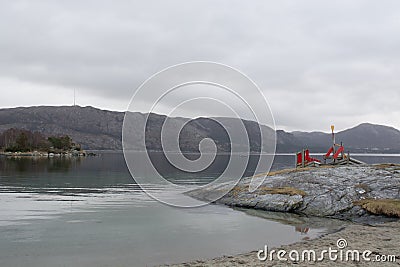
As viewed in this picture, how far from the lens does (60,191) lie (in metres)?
46.8

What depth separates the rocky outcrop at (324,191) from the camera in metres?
31.7

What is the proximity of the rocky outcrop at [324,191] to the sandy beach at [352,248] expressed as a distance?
5.49 metres

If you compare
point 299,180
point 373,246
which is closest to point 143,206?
point 299,180

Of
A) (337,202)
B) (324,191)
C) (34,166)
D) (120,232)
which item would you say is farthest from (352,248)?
(34,166)

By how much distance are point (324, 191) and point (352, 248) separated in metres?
15.0

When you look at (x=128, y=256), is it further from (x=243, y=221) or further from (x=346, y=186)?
(x=346, y=186)

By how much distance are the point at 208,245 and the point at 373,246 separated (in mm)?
8662

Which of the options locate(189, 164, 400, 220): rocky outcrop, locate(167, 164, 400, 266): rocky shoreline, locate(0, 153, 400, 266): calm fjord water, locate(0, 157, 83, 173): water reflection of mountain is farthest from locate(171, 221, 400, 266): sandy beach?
locate(0, 157, 83, 173): water reflection of mountain

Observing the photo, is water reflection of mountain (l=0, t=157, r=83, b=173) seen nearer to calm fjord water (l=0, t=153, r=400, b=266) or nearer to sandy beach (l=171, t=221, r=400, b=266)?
calm fjord water (l=0, t=153, r=400, b=266)

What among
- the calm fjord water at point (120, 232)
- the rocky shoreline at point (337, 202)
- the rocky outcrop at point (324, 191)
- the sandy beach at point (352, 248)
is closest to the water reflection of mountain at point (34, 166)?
the calm fjord water at point (120, 232)

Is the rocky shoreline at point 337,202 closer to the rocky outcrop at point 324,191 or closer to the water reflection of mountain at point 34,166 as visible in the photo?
the rocky outcrop at point 324,191

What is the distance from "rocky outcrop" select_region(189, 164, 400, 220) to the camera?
3167cm

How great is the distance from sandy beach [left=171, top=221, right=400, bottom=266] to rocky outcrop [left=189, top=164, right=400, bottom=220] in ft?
18.0

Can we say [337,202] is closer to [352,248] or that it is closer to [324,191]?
[324,191]
